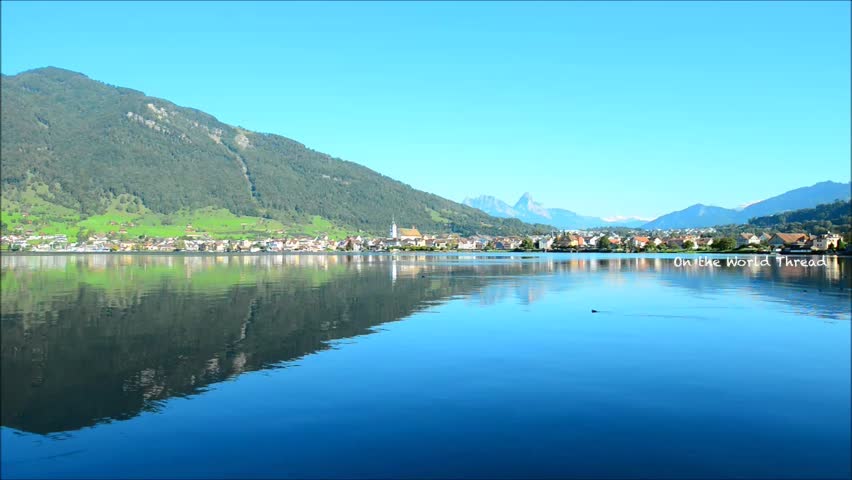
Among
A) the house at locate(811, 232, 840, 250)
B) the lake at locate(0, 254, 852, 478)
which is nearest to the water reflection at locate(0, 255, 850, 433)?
the lake at locate(0, 254, 852, 478)

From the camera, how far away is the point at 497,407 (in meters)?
17.1

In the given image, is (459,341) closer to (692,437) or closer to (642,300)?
(692,437)

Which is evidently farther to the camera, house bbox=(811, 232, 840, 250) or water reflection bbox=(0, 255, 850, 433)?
house bbox=(811, 232, 840, 250)

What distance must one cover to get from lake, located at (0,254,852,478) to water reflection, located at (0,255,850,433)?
6.2 inches

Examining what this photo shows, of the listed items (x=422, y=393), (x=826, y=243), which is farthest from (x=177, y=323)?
(x=826, y=243)

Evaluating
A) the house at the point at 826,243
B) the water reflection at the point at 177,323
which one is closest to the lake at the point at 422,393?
the water reflection at the point at 177,323

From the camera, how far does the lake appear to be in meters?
13.1

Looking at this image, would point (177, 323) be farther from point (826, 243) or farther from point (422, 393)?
point (826, 243)

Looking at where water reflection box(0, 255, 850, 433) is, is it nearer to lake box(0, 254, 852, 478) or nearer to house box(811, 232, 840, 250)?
lake box(0, 254, 852, 478)

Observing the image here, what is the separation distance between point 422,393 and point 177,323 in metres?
19.5

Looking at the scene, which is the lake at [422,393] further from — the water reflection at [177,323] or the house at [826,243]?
Answer: the house at [826,243]

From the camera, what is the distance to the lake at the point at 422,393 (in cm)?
1306

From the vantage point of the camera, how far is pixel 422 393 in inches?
736

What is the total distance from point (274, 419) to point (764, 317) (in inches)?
1272
